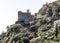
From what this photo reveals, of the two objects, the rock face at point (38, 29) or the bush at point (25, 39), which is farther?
the bush at point (25, 39)

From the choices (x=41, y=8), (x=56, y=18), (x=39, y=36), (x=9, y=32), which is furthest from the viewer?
(x=41, y=8)

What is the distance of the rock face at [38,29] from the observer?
93.6 m

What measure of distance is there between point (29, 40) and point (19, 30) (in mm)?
12536

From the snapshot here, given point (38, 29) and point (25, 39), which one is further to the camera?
point (38, 29)

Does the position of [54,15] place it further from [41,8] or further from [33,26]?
[41,8]

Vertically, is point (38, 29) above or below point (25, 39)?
above

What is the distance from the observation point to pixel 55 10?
109250 millimetres

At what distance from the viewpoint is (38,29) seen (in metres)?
103

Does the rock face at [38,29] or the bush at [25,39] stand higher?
the rock face at [38,29]

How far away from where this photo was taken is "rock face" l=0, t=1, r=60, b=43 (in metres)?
93.6

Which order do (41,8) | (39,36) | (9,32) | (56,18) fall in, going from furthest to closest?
(41,8), (9,32), (56,18), (39,36)

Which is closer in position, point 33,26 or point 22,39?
point 22,39

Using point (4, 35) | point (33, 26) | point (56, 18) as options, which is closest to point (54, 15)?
point (56, 18)

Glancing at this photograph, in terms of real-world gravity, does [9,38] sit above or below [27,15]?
below
